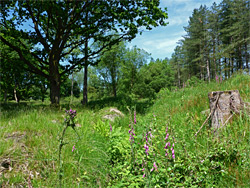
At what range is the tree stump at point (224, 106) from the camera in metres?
3.30

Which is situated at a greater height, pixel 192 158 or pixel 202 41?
pixel 202 41

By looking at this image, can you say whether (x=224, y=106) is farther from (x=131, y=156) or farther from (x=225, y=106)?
(x=131, y=156)

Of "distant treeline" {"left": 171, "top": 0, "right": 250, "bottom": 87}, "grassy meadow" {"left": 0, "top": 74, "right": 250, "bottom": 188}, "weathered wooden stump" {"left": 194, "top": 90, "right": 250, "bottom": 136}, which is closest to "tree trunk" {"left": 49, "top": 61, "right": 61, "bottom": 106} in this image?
"grassy meadow" {"left": 0, "top": 74, "right": 250, "bottom": 188}

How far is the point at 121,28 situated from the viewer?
9023 mm

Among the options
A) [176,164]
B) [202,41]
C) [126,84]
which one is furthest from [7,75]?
[202,41]

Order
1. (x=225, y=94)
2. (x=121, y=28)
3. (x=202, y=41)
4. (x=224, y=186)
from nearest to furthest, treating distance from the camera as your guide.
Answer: (x=224, y=186), (x=225, y=94), (x=121, y=28), (x=202, y=41)

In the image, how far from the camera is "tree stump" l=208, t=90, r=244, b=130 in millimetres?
3297

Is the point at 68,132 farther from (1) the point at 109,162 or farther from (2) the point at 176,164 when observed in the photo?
(2) the point at 176,164

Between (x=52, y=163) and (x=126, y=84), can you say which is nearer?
(x=52, y=163)

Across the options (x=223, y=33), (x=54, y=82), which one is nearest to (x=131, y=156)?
(x=54, y=82)

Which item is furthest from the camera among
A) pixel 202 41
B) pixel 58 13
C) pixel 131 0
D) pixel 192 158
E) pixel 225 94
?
pixel 202 41

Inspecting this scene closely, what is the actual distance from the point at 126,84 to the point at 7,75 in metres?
17.0

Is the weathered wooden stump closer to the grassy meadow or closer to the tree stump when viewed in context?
the tree stump

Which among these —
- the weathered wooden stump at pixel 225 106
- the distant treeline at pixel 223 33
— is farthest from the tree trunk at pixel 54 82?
the distant treeline at pixel 223 33
